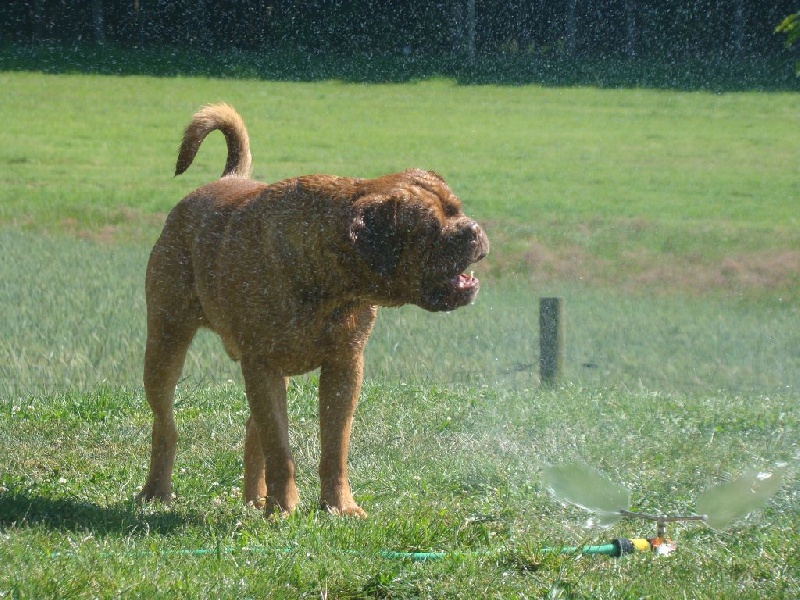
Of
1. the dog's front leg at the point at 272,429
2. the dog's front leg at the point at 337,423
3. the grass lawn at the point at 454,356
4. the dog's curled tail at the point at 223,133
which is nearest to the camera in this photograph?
the grass lawn at the point at 454,356

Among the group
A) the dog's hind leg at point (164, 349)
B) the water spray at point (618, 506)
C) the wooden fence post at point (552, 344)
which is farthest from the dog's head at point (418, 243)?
the wooden fence post at point (552, 344)

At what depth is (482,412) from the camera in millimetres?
6383

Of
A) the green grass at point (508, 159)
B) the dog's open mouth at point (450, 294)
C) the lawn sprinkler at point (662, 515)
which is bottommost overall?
the green grass at point (508, 159)

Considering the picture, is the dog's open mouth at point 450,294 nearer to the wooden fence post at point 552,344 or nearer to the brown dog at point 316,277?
the brown dog at point 316,277

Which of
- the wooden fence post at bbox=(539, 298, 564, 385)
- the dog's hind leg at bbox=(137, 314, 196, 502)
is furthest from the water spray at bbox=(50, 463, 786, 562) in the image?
the wooden fence post at bbox=(539, 298, 564, 385)

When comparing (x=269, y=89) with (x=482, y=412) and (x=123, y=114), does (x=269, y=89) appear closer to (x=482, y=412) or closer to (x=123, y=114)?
(x=123, y=114)

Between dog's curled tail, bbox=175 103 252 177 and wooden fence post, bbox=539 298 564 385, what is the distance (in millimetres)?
3067

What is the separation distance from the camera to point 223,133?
17.3ft

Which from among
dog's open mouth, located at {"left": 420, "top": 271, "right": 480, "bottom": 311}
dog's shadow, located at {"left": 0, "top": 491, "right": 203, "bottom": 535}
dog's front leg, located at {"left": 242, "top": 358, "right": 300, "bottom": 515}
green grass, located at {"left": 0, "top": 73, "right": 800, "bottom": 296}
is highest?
dog's open mouth, located at {"left": 420, "top": 271, "right": 480, "bottom": 311}

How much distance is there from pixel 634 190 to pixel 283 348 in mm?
12492

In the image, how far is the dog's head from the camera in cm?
400

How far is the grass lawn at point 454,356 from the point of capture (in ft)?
11.9

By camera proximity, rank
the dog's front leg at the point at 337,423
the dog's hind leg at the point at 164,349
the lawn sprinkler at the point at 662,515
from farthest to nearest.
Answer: the dog's hind leg at the point at 164,349 → the dog's front leg at the point at 337,423 → the lawn sprinkler at the point at 662,515

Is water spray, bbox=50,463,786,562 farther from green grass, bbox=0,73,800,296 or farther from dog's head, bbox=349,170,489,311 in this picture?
green grass, bbox=0,73,800,296
